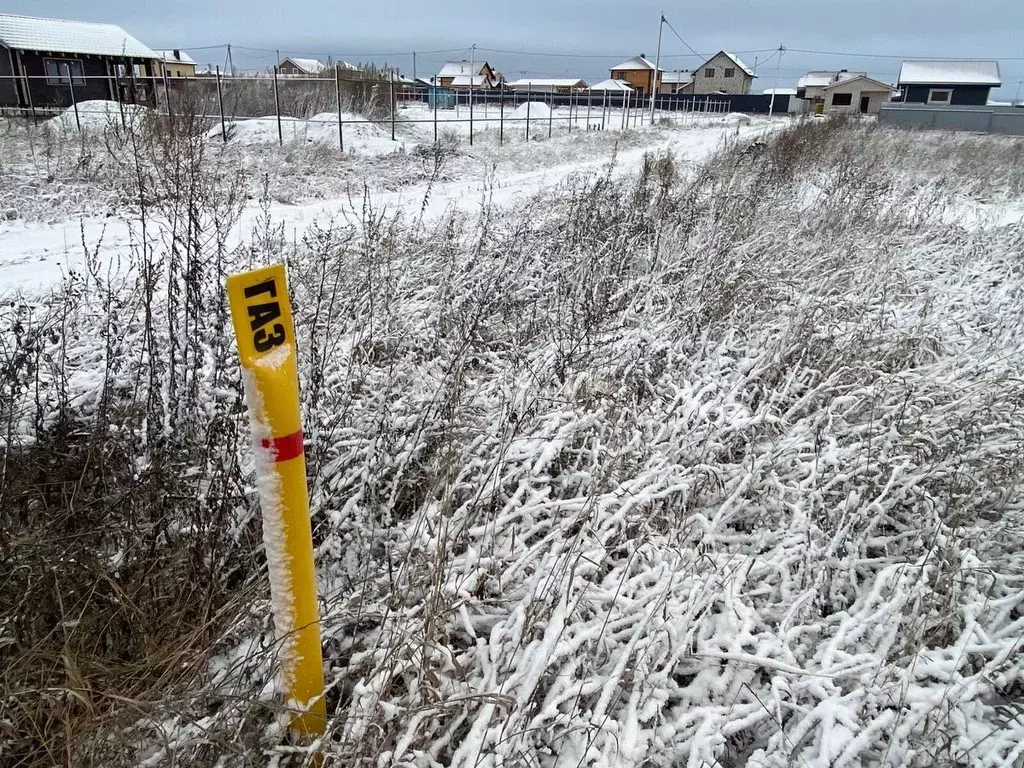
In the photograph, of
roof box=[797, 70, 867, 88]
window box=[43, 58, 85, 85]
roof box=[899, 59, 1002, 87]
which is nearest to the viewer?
window box=[43, 58, 85, 85]

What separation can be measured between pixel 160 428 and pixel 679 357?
3139 millimetres

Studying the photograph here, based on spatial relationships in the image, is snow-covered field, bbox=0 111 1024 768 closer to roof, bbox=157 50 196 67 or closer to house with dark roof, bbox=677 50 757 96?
roof, bbox=157 50 196 67

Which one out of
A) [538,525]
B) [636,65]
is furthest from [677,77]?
[538,525]

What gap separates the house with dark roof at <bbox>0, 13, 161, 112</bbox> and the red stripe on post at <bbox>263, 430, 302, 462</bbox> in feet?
98.9

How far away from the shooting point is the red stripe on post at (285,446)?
1364 millimetres

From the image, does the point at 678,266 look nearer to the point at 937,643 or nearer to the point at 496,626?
the point at 937,643

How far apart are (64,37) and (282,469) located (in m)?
36.3

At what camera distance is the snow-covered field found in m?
1.83

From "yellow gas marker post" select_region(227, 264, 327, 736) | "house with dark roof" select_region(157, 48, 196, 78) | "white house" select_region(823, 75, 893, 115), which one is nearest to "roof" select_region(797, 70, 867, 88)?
"white house" select_region(823, 75, 893, 115)

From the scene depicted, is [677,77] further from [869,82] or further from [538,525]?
[538,525]

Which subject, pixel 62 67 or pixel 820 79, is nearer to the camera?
→ pixel 62 67

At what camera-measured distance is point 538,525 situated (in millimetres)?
2588

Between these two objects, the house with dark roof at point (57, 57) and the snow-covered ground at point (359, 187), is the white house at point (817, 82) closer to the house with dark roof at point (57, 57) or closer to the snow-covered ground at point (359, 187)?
the snow-covered ground at point (359, 187)

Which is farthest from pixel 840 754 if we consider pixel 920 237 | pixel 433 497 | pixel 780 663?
pixel 920 237
